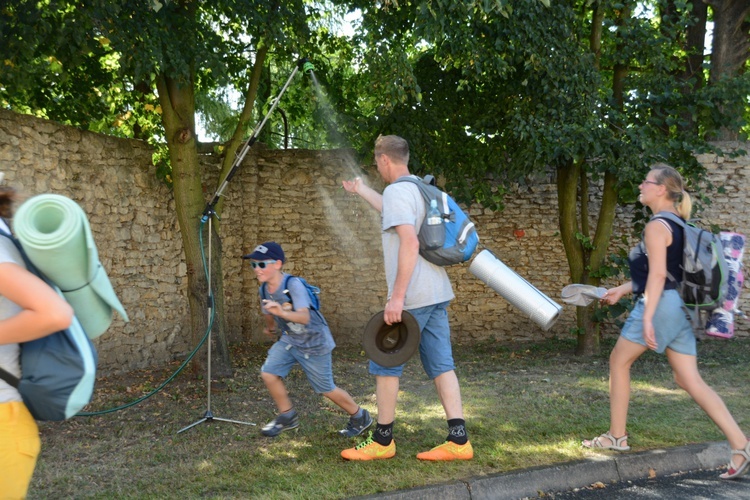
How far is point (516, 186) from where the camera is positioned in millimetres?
11789

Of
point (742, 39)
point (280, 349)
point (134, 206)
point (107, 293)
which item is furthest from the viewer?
point (742, 39)

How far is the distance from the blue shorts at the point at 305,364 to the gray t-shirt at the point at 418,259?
0.91m

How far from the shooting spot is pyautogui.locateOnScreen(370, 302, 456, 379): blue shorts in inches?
187

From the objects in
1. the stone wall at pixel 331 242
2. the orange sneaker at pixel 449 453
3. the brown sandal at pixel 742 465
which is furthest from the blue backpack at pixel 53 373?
the stone wall at pixel 331 242

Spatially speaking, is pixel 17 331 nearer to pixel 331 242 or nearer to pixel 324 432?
pixel 324 432

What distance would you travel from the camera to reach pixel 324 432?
18.6 ft

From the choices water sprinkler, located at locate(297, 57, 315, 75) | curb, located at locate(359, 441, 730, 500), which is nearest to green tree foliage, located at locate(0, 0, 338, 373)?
water sprinkler, located at locate(297, 57, 315, 75)

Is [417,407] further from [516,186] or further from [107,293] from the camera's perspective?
[516,186]

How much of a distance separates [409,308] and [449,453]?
964 millimetres

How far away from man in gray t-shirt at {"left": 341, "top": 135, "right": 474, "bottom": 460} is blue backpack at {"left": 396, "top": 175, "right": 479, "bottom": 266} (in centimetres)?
5

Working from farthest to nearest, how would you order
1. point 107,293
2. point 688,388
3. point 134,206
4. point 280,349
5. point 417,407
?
point 134,206 → point 417,407 → point 280,349 → point 688,388 → point 107,293

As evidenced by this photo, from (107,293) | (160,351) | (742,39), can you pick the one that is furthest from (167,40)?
(742,39)

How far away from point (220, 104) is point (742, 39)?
→ 8.07 m

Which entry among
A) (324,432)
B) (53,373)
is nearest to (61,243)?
(53,373)
